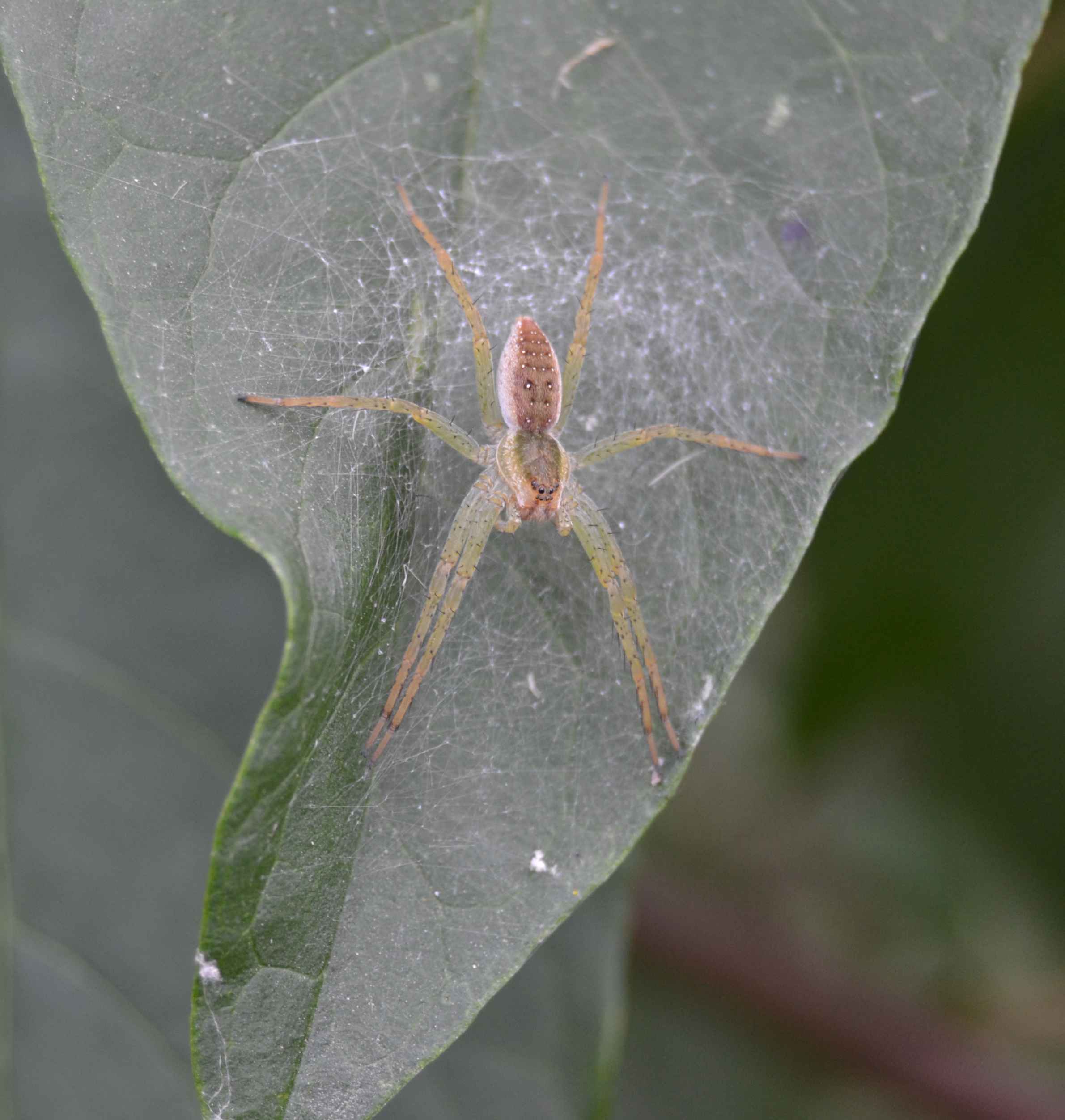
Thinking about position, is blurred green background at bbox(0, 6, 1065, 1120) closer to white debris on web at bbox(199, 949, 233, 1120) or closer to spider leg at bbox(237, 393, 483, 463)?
spider leg at bbox(237, 393, 483, 463)

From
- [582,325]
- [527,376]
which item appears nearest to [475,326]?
[527,376]

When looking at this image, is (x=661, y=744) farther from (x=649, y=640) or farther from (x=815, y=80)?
(x=815, y=80)

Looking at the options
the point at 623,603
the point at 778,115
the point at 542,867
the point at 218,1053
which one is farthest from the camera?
the point at 623,603

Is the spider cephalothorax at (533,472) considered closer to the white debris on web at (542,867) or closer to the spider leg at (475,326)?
the spider leg at (475,326)

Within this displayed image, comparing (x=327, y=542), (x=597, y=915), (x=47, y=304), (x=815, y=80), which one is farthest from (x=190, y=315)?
(x=597, y=915)

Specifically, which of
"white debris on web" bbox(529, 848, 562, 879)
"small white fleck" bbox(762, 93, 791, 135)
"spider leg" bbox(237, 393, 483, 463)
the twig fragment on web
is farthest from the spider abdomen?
"white debris on web" bbox(529, 848, 562, 879)

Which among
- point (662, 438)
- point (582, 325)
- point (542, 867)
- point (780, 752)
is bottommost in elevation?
point (780, 752)

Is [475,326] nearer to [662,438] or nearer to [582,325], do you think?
[582,325]
